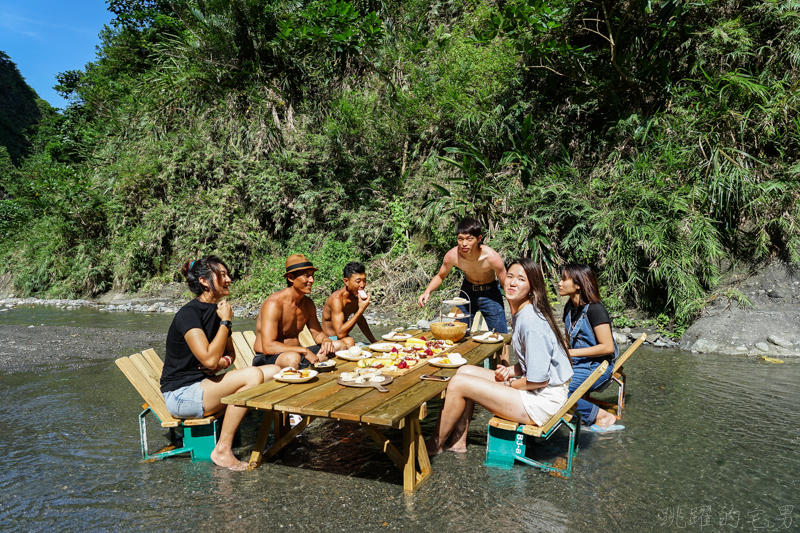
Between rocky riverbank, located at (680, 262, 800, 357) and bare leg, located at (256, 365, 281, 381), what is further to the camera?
rocky riverbank, located at (680, 262, 800, 357)

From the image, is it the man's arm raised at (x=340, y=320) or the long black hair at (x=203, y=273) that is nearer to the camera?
the long black hair at (x=203, y=273)

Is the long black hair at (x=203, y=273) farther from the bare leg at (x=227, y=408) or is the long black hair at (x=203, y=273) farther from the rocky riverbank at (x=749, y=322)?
the rocky riverbank at (x=749, y=322)

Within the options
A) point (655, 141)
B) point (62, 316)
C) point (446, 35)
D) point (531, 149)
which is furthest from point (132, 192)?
point (655, 141)

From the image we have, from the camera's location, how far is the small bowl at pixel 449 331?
4.93 meters

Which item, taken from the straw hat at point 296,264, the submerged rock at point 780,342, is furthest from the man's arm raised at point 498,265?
the submerged rock at point 780,342

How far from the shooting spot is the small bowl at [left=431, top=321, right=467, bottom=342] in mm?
4930

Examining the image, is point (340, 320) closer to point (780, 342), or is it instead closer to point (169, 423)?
point (169, 423)

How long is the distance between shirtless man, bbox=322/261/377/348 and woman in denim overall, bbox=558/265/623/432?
199cm

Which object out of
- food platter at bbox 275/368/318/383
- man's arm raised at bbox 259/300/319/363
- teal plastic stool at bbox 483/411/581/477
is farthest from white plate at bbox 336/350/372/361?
teal plastic stool at bbox 483/411/581/477

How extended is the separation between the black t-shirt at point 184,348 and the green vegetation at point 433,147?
739 centimetres

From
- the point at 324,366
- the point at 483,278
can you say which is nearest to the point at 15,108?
the point at 483,278

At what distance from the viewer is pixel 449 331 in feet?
16.2

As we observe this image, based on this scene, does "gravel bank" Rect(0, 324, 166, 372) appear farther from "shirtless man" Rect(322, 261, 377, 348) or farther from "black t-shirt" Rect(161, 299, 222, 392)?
"black t-shirt" Rect(161, 299, 222, 392)

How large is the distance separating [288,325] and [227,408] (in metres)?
1.21
